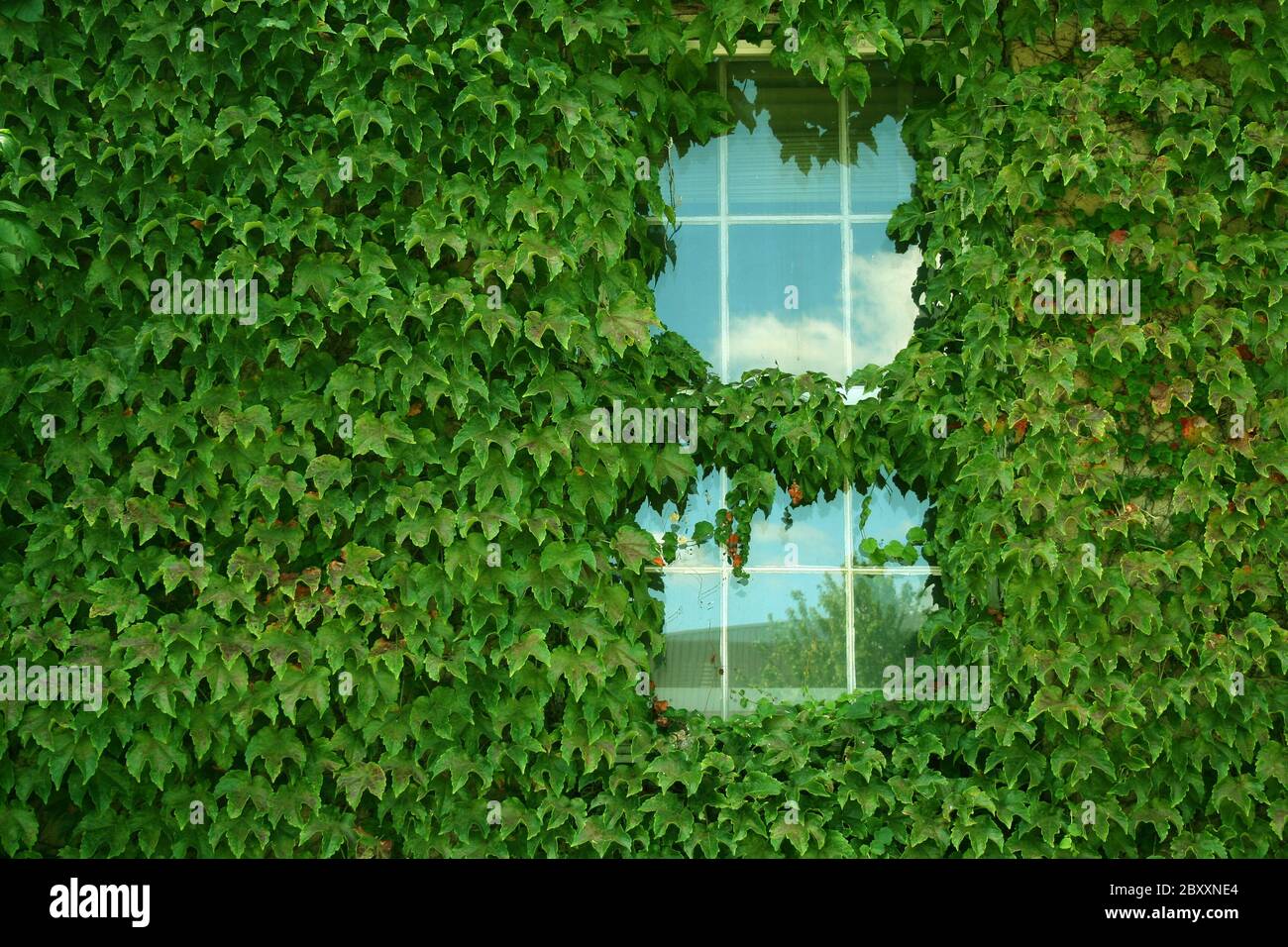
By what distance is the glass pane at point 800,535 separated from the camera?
448cm

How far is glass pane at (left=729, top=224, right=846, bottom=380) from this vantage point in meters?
4.55

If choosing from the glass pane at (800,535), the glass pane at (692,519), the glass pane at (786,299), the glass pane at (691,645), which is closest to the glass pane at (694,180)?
the glass pane at (786,299)

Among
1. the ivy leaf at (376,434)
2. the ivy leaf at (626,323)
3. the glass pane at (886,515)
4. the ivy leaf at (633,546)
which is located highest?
the ivy leaf at (626,323)

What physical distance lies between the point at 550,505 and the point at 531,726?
73 centimetres

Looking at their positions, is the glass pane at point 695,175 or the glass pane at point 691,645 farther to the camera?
the glass pane at point 695,175

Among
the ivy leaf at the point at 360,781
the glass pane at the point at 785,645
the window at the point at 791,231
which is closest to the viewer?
the ivy leaf at the point at 360,781

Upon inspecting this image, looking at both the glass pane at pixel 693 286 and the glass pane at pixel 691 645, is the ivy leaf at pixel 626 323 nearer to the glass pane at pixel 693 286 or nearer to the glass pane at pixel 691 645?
the glass pane at pixel 693 286

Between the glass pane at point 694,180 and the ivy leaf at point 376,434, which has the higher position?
the glass pane at point 694,180

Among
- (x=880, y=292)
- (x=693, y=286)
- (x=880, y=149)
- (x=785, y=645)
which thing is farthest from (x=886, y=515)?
(x=880, y=149)

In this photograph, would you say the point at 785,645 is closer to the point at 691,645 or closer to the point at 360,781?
the point at 691,645

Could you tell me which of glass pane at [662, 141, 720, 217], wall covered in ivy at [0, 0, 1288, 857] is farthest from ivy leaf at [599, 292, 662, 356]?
glass pane at [662, 141, 720, 217]

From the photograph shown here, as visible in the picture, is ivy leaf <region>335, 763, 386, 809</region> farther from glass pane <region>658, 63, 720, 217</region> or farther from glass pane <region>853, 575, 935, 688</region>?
glass pane <region>658, 63, 720, 217</region>

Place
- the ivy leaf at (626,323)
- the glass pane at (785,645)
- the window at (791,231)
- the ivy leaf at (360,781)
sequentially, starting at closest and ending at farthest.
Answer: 1. the ivy leaf at (360,781)
2. the ivy leaf at (626,323)
3. the glass pane at (785,645)
4. the window at (791,231)

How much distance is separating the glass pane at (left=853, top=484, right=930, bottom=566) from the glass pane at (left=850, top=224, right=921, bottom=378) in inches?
19.4
